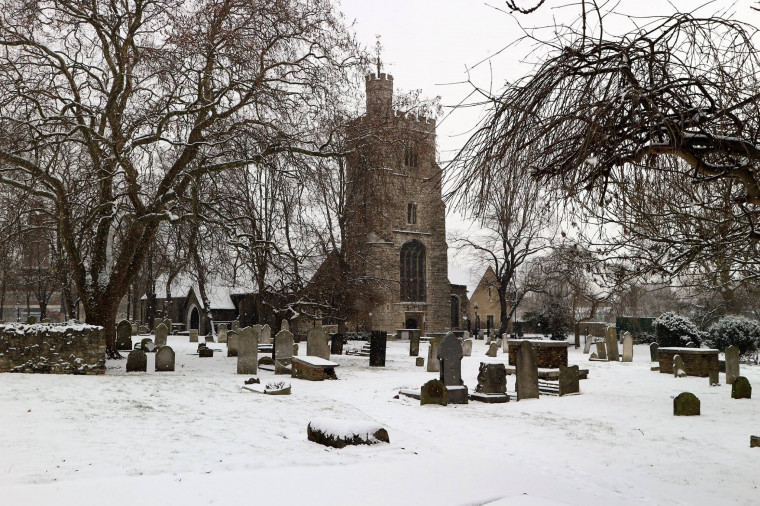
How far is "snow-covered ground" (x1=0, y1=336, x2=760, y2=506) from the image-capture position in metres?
5.18

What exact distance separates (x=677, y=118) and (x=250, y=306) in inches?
1481

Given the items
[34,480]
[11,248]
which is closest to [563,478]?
[34,480]

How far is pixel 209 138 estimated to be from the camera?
48.5 ft

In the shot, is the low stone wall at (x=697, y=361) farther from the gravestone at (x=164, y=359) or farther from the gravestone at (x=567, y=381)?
the gravestone at (x=164, y=359)

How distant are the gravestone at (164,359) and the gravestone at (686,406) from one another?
36.8 ft

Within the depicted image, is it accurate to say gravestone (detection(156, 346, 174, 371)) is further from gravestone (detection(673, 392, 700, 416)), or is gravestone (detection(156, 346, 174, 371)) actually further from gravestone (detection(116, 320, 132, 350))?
gravestone (detection(673, 392, 700, 416))

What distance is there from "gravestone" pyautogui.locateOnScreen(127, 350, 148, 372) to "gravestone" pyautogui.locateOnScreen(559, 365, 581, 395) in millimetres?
9638

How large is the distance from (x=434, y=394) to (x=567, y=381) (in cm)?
349

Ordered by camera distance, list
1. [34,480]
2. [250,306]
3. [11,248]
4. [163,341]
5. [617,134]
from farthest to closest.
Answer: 1. [250,306]
2. [163,341]
3. [11,248]
4. [34,480]
5. [617,134]

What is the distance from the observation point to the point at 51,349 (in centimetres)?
1229

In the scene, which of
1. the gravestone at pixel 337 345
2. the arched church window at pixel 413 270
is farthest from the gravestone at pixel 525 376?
the arched church window at pixel 413 270

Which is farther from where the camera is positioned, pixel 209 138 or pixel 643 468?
pixel 209 138

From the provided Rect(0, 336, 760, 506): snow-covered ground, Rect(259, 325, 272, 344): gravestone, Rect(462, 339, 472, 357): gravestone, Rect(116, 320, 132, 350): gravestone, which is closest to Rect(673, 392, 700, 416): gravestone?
Rect(0, 336, 760, 506): snow-covered ground

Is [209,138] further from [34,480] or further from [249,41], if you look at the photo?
[34,480]
